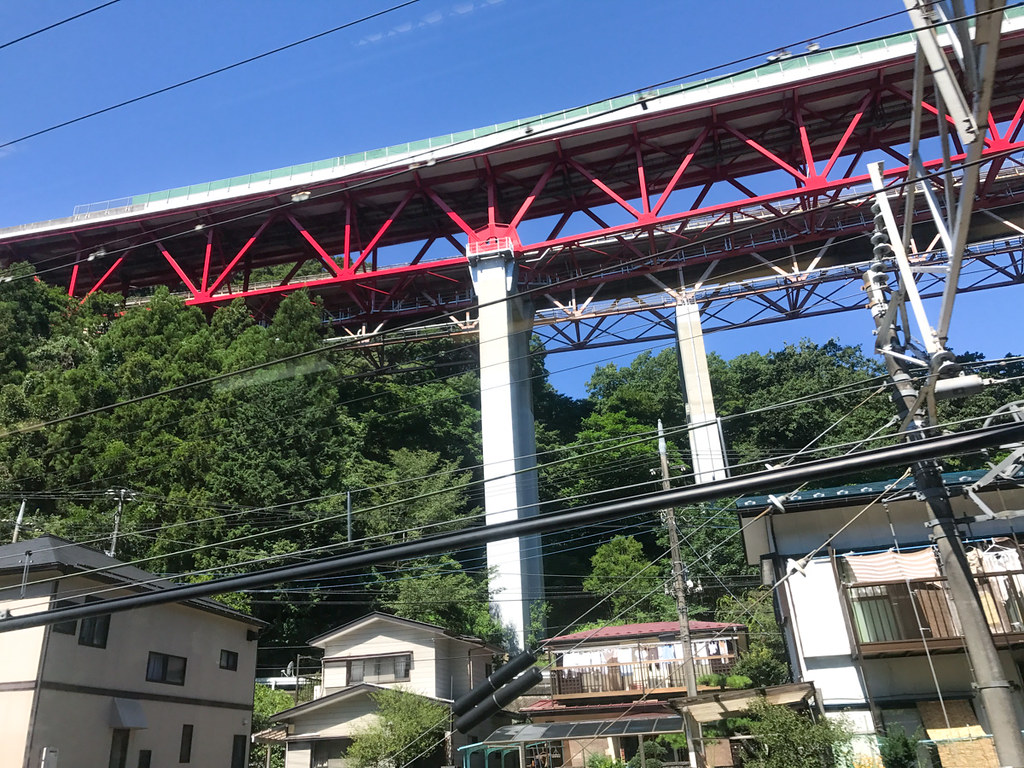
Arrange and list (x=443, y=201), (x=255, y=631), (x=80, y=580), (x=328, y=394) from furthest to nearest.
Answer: (x=443, y=201)
(x=328, y=394)
(x=255, y=631)
(x=80, y=580)

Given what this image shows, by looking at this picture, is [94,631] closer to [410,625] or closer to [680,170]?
[410,625]

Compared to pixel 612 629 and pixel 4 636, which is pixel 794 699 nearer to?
pixel 612 629

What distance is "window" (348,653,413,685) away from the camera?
83.5 feet

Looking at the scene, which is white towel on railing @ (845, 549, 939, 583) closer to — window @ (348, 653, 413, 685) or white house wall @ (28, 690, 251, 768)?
window @ (348, 653, 413, 685)

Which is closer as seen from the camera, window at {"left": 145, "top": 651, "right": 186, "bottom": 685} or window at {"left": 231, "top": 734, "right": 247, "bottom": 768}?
window at {"left": 145, "top": 651, "right": 186, "bottom": 685}

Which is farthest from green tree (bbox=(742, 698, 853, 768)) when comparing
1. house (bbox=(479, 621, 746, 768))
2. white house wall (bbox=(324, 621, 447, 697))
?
white house wall (bbox=(324, 621, 447, 697))

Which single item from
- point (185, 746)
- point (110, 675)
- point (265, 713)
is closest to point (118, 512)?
point (110, 675)

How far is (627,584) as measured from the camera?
35.0m

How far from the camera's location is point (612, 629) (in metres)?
27.0

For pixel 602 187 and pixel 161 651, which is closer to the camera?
pixel 161 651

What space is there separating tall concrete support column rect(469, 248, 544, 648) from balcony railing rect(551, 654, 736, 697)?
3676mm

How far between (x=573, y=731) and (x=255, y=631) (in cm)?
1090

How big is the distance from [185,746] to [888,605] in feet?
61.7

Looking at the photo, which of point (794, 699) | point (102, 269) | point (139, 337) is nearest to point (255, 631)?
point (139, 337)
